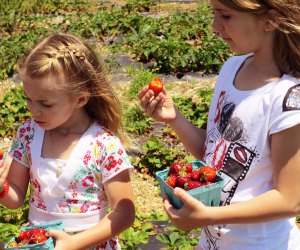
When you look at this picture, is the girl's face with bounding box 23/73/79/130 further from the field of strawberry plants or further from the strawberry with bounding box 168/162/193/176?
the field of strawberry plants

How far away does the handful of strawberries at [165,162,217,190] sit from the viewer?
2.24 meters

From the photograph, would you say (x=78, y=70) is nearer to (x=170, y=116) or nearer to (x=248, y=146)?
(x=170, y=116)

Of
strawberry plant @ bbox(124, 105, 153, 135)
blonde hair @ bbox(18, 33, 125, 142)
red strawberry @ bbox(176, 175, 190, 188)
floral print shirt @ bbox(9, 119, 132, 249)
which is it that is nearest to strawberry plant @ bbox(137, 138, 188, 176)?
strawberry plant @ bbox(124, 105, 153, 135)

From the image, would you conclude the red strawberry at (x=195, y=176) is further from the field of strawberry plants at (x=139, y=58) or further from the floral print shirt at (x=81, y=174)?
the field of strawberry plants at (x=139, y=58)

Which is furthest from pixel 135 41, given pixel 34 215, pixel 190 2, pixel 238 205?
pixel 238 205

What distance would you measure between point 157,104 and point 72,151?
0.46 meters

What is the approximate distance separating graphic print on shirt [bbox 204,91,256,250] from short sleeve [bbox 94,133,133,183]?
39 cm

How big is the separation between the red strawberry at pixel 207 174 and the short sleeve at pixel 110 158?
0.48 metres

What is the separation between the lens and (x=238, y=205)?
2240mm

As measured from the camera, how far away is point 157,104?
8.72ft

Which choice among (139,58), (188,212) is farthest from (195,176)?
(139,58)

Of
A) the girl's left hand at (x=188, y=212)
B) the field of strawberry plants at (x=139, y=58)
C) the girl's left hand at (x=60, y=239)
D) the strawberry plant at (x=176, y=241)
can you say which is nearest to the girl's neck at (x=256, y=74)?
the girl's left hand at (x=188, y=212)

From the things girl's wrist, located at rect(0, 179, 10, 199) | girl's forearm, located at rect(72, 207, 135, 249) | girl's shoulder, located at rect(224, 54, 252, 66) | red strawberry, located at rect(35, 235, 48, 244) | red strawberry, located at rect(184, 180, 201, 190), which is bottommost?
girl's forearm, located at rect(72, 207, 135, 249)

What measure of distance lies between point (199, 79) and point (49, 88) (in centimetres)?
477
